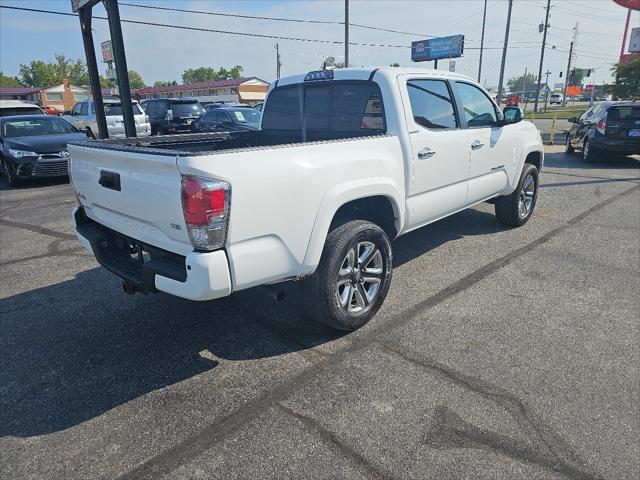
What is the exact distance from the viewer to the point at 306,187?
292 centimetres

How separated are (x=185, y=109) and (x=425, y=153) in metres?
17.0

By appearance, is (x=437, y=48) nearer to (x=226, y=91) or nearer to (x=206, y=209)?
(x=226, y=91)

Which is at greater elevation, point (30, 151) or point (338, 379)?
point (30, 151)

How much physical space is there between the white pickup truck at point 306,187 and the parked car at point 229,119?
31.1 feet

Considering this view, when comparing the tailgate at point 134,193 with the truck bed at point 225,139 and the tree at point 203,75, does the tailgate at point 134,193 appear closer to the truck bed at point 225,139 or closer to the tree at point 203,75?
the truck bed at point 225,139

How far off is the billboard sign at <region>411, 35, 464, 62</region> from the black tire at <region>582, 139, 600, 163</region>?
40.5 meters

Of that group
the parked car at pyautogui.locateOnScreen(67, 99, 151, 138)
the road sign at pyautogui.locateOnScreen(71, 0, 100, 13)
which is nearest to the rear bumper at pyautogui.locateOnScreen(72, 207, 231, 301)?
the road sign at pyautogui.locateOnScreen(71, 0, 100, 13)

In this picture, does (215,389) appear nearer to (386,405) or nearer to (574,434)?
(386,405)

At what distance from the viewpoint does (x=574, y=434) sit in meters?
2.44

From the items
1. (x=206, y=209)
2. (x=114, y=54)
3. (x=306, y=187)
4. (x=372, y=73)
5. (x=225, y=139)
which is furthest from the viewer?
(x=114, y=54)

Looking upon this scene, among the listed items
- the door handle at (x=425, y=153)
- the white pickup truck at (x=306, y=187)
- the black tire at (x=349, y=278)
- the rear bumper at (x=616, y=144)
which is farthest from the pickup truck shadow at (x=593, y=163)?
the black tire at (x=349, y=278)

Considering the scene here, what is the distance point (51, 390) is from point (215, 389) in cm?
106

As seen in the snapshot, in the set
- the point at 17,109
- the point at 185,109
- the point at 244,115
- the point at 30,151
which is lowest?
the point at 30,151

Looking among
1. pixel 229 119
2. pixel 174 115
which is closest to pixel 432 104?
pixel 229 119
